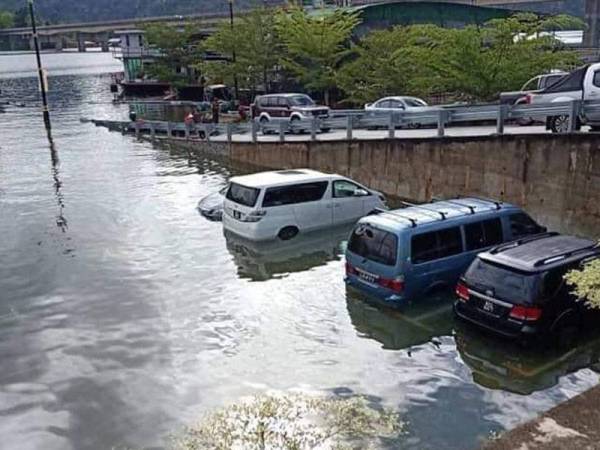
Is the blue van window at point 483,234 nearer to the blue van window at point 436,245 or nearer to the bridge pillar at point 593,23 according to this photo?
the blue van window at point 436,245

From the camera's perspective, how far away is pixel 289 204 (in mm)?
16438

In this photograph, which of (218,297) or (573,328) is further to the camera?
(218,297)

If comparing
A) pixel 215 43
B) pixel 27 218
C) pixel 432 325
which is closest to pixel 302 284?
pixel 432 325

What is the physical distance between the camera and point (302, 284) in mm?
13703

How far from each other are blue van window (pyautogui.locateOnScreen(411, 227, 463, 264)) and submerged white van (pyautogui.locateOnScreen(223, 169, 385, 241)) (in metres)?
5.58

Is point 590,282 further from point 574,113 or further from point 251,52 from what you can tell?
point 251,52

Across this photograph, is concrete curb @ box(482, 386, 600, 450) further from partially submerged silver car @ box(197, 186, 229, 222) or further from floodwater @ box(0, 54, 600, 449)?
partially submerged silver car @ box(197, 186, 229, 222)

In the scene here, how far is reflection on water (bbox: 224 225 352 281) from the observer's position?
48.1 feet

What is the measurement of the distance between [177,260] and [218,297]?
2.83 meters

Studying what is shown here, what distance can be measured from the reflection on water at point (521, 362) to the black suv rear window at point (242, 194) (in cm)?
709

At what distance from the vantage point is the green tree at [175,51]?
61.7 m

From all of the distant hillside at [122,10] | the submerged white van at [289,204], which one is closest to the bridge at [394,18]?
the distant hillside at [122,10]

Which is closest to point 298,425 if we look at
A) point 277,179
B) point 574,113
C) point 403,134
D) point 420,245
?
point 420,245

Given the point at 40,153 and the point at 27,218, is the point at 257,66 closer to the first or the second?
the point at 40,153
